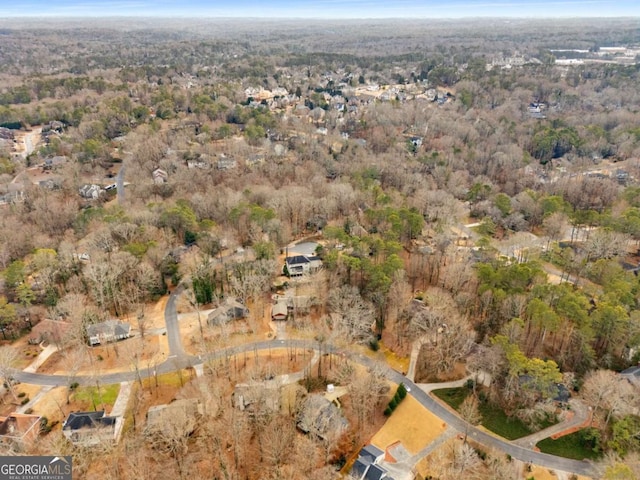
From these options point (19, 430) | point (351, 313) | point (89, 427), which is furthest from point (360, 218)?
point (19, 430)

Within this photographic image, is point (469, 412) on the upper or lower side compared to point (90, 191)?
lower

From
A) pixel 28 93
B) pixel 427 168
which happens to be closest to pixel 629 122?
pixel 427 168

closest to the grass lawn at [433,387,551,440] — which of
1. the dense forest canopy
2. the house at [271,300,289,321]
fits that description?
the dense forest canopy

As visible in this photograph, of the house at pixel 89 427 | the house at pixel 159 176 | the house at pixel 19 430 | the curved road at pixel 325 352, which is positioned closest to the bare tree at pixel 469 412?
the curved road at pixel 325 352

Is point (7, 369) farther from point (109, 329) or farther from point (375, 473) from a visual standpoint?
point (375, 473)

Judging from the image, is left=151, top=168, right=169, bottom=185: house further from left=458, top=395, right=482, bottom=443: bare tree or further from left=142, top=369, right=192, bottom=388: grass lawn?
left=458, top=395, right=482, bottom=443: bare tree
